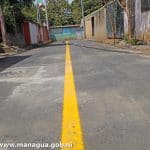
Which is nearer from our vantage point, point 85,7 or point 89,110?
point 89,110

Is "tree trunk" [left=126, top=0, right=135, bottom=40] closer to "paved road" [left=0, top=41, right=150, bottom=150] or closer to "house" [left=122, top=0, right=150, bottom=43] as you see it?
"house" [left=122, top=0, right=150, bottom=43]

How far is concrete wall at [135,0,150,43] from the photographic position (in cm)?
2438

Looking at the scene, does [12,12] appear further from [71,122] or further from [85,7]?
[85,7]

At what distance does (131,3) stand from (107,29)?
46.8 ft

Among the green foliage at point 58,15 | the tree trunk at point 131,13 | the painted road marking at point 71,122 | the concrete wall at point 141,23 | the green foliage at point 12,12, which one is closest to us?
the painted road marking at point 71,122

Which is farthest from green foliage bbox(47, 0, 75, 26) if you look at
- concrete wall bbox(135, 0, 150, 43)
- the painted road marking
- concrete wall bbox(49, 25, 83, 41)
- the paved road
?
the painted road marking

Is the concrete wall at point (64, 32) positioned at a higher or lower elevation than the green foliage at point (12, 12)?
lower

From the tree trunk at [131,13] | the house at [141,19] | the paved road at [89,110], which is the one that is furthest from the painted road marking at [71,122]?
the tree trunk at [131,13]

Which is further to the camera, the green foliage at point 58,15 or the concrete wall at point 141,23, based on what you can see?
the green foliage at point 58,15

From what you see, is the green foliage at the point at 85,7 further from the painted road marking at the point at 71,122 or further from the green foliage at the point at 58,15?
the painted road marking at the point at 71,122

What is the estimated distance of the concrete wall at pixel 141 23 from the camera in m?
24.4

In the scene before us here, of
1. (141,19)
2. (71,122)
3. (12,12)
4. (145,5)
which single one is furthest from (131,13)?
(71,122)

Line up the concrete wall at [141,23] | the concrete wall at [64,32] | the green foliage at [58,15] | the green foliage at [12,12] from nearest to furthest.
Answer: the concrete wall at [141,23]
the green foliage at [12,12]
the concrete wall at [64,32]
the green foliage at [58,15]

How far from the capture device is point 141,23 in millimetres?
25859
